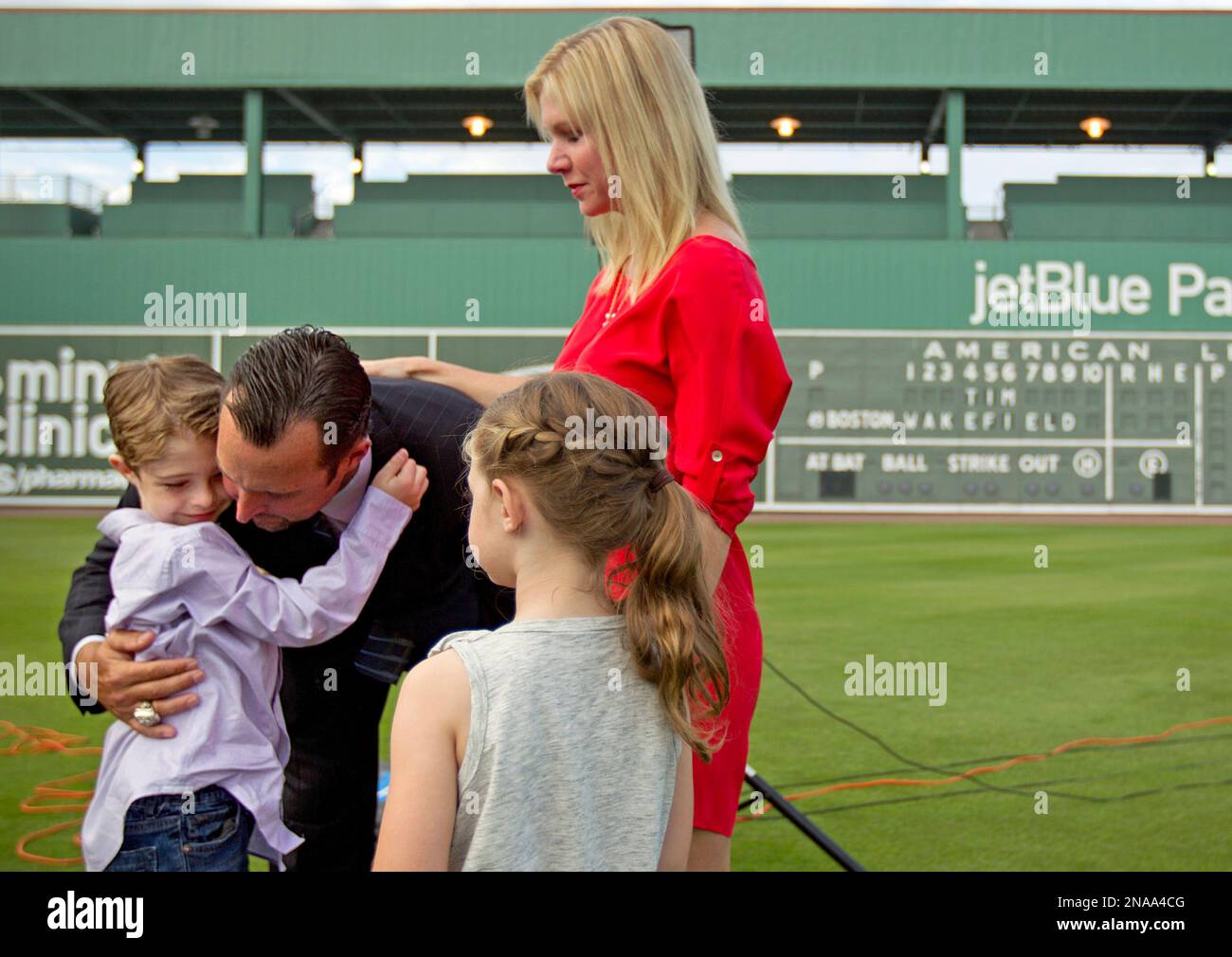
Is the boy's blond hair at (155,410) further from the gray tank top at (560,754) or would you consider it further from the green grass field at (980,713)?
the green grass field at (980,713)

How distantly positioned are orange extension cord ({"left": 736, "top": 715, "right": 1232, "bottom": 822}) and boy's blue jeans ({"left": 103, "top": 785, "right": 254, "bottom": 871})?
2174 millimetres

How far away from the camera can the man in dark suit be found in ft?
6.13

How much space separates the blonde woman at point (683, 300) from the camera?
1.78m

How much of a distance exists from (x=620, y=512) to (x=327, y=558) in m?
0.82

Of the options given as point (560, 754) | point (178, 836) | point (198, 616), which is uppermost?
point (198, 616)

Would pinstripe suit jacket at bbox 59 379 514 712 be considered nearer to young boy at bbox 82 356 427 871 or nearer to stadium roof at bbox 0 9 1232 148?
young boy at bbox 82 356 427 871

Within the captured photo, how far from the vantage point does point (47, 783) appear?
4.20 metres

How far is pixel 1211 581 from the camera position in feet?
31.9

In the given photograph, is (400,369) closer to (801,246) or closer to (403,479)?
(403,479)

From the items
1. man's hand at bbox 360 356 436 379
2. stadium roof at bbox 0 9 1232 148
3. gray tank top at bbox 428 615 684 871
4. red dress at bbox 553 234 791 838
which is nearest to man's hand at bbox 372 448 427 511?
man's hand at bbox 360 356 436 379

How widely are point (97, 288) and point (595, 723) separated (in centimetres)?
1775

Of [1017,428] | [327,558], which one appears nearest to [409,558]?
[327,558]

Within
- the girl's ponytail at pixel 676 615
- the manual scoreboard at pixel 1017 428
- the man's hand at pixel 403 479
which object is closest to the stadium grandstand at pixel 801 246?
the manual scoreboard at pixel 1017 428
